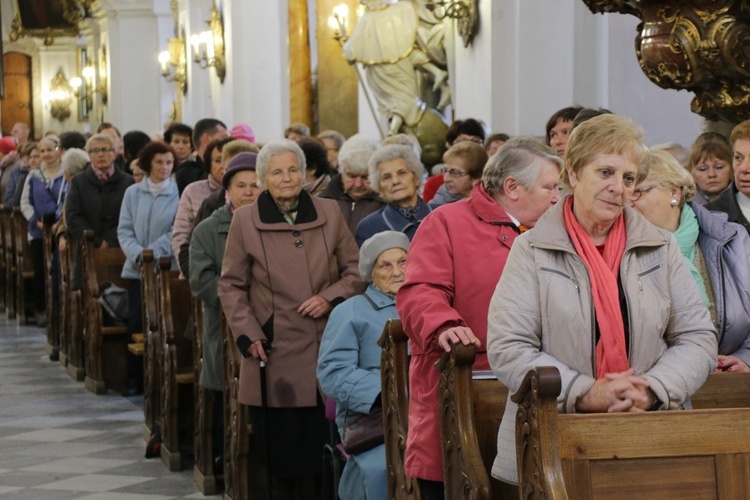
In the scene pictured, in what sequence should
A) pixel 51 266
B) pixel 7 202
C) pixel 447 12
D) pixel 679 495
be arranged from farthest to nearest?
pixel 7 202
pixel 51 266
pixel 447 12
pixel 679 495

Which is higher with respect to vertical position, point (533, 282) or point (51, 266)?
point (533, 282)

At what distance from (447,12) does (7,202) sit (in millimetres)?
8230

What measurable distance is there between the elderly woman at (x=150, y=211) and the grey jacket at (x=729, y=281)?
18.6 feet

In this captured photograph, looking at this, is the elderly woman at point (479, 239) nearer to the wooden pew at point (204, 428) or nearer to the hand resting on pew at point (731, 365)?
the hand resting on pew at point (731, 365)

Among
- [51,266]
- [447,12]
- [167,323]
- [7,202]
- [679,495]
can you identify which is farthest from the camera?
[7,202]

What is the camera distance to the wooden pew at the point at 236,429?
6480mm

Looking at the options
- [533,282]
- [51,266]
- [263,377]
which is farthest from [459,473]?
[51,266]

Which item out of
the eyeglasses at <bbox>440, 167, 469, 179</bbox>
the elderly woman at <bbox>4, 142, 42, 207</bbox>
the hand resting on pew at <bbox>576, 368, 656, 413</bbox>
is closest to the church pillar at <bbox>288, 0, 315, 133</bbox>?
the elderly woman at <bbox>4, 142, 42, 207</bbox>

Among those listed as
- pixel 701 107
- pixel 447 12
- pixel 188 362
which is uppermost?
pixel 447 12

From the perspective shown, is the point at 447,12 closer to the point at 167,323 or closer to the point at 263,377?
the point at 167,323

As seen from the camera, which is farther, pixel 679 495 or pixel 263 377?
pixel 263 377

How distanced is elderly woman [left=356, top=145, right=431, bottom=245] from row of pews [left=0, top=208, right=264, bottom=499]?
38.7 inches

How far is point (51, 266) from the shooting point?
40.9ft

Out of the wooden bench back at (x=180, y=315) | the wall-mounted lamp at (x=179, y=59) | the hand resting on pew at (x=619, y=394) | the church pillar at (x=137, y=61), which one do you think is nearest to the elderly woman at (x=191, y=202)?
the wooden bench back at (x=180, y=315)
